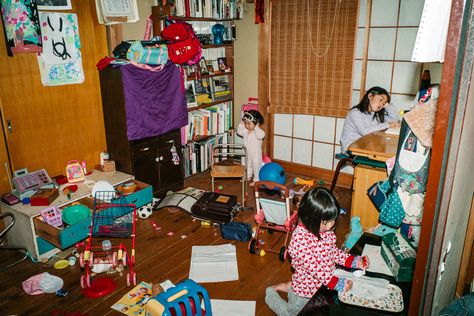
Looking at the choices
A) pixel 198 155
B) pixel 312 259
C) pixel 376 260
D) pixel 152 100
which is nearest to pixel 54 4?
pixel 152 100

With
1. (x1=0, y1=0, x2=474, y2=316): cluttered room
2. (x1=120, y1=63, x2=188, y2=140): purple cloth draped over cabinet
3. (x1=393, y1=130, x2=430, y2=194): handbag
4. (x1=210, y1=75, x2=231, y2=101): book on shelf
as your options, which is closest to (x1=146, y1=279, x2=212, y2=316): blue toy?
(x1=0, y1=0, x2=474, y2=316): cluttered room

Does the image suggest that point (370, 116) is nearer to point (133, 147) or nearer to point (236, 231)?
point (236, 231)

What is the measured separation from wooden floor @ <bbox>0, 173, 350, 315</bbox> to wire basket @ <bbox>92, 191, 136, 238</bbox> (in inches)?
12.2

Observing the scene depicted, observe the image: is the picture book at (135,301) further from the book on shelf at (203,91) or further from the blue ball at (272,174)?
the book on shelf at (203,91)

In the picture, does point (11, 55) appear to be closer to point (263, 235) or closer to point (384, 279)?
point (263, 235)

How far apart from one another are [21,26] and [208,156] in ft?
9.08

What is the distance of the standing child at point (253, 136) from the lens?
4945 millimetres

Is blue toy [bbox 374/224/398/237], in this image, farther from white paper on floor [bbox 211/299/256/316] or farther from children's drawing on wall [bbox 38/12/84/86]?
children's drawing on wall [bbox 38/12/84/86]

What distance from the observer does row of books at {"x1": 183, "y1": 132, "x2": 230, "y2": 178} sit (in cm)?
512

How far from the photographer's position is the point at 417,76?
4281 mm

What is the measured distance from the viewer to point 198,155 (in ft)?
17.4

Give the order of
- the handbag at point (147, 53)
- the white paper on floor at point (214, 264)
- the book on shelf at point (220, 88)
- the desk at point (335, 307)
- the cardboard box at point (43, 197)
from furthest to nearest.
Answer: the book on shelf at point (220, 88) → the handbag at point (147, 53) → the cardboard box at point (43, 197) → the white paper on floor at point (214, 264) → the desk at point (335, 307)

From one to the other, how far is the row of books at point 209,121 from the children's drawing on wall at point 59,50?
1.55m

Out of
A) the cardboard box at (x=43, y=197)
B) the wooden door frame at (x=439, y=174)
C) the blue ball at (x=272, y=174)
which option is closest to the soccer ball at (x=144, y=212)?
the cardboard box at (x=43, y=197)
